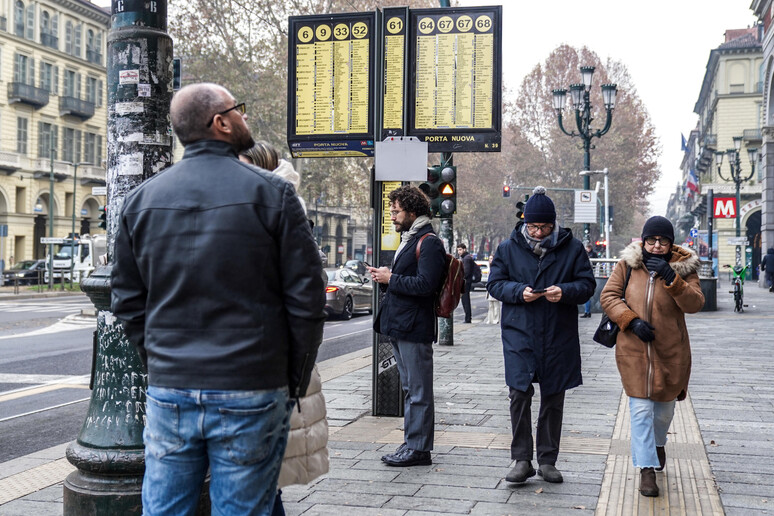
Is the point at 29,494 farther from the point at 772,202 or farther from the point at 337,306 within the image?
the point at 772,202

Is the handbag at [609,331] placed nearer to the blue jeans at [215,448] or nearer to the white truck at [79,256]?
the blue jeans at [215,448]

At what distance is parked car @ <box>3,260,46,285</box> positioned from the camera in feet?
137

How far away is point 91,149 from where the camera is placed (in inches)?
2299

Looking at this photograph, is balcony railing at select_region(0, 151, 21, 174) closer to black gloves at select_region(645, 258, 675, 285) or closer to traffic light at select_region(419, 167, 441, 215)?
traffic light at select_region(419, 167, 441, 215)

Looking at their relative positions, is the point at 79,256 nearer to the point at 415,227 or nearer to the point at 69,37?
the point at 69,37

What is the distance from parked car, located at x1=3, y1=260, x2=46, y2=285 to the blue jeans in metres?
40.6

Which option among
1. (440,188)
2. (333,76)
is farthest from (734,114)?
(333,76)

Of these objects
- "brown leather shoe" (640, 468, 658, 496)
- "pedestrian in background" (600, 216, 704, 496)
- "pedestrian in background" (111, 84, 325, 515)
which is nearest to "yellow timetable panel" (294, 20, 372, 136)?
"pedestrian in background" (600, 216, 704, 496)

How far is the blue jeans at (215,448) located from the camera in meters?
2.61

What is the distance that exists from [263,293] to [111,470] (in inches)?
68.7

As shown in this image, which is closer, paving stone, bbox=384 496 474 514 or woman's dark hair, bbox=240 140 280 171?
woman's dark hair, bbox=240 140 280 171

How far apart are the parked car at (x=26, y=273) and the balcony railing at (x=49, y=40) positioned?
1494cm

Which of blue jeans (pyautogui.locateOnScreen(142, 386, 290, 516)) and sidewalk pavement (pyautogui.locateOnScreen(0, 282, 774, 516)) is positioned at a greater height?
blue jeans (pyautogui.locateOnScreen(142, 386, 290, 516))

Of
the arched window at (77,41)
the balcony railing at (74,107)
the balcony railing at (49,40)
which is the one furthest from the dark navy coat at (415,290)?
the arched window at (77,41)
